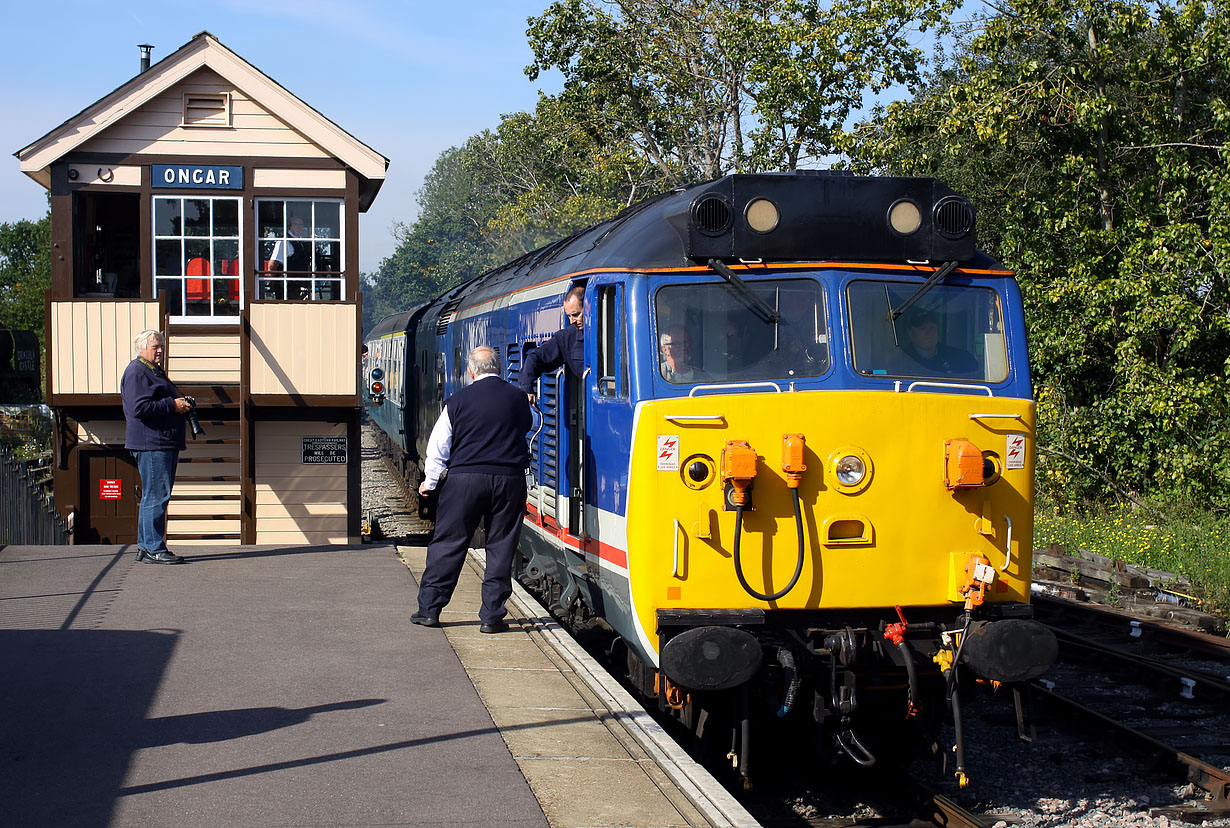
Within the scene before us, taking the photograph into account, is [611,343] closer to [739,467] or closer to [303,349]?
[739,467]

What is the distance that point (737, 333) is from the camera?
6594 mm

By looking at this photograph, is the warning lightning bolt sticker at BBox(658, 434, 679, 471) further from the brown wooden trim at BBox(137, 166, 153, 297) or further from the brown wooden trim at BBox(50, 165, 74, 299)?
the brown wooden trim at BBox(50, 165, 74, 299)

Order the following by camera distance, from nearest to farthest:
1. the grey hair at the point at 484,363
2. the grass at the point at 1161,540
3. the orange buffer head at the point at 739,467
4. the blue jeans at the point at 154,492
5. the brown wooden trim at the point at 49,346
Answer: the orange buffer head at the point at 739,467
the grey hair at the point at 484,363
the blue jeans at the point at 154,492
the grass at the point at 1161,540
the brown wooden trim at the point at 49,346

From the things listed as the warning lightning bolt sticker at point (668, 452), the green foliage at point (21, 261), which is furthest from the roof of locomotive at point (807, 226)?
the green foliage at point (21, 261)

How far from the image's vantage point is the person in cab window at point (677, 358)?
21.3 feet

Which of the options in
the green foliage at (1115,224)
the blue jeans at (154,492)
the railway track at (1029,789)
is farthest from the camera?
the green foliage at (1115,224)

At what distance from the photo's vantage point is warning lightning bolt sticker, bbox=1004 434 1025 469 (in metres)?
6.57

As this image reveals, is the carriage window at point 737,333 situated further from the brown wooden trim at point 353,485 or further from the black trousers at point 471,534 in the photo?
the brown wooden trim at point 353,485

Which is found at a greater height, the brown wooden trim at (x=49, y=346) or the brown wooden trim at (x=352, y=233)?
the brown wooden trim at (x=352, y=233)

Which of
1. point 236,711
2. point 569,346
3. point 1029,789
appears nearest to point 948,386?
point 569,346

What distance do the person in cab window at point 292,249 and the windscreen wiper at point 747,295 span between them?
8.91m

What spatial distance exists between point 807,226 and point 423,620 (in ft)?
11.6

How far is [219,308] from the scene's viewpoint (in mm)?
14406

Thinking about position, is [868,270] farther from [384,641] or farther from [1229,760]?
[1229,760]
